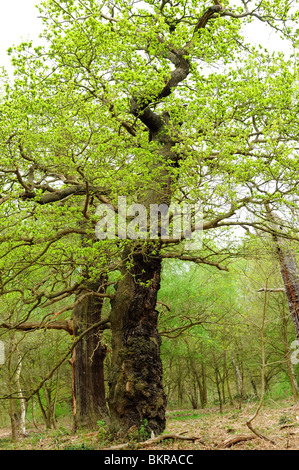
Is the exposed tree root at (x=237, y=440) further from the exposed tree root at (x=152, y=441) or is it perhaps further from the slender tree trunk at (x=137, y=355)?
the slender tree trunk at (x=137, y=355)

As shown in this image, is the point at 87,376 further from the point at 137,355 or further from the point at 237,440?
the point at 237,440

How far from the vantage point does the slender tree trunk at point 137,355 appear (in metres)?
8.34

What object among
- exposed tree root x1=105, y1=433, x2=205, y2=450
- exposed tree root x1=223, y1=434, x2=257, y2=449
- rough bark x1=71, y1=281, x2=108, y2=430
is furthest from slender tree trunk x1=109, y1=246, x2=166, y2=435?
rough bark x1=71, y1=281, x2=108, y2=430

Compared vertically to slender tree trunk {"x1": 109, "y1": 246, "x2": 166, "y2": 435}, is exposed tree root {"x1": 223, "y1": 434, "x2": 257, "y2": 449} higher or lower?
lower

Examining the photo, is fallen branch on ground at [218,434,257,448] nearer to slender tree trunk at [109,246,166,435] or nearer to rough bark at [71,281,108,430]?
slender tree trunk at [109,246,166,435]

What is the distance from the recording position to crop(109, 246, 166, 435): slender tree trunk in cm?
834

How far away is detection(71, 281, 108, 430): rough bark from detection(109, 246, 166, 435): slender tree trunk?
2.16m

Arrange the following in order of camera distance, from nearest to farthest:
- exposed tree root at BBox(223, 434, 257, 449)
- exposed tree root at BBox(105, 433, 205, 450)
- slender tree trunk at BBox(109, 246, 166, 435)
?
1. exposed tree root at BBox(223, 434, 257, 449)
2. exposed tree root at BBox(105, 433, 205, 450)
3. slender tree trunk at BBox(109, 246, 166, 435)

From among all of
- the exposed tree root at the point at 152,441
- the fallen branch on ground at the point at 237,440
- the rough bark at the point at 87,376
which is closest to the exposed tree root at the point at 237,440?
the fallen branch on ground at the point at 237,440

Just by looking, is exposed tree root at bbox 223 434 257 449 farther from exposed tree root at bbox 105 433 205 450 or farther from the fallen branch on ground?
Answer: exposed tree root at bbox 105 433 205 450

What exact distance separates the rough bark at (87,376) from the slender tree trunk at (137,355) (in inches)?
85.2

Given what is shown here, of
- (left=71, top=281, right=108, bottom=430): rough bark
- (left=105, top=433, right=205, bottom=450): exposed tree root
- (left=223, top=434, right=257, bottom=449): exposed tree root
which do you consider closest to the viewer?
(left=223, top=434, right=257, bottom=449): exposed tree root

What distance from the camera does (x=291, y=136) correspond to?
8086 millimetres

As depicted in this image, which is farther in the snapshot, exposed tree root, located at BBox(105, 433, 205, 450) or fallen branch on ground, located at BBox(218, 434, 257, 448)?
exposed tree root, located at BBox(105, 433, 205, 450)
